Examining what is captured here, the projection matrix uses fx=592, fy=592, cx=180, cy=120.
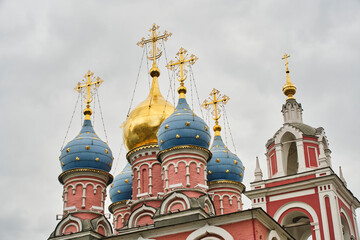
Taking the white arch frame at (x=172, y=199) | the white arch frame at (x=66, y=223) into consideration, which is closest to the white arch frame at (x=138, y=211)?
the white arch frame at (x=66, y=223)

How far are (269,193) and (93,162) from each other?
21.9ft

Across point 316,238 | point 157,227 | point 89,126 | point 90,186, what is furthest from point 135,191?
point 316,238

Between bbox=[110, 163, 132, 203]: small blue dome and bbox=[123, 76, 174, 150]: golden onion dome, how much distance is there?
194cm

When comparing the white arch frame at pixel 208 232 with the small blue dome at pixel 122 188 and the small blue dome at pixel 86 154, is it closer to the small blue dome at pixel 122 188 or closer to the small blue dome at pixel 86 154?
the small blue dome at pixel 86 154

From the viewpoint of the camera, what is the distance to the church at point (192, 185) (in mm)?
17936

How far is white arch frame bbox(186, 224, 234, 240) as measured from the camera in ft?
54.6

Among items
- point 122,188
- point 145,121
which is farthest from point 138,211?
point 122,188

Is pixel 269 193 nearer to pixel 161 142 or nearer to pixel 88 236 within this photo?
pixel 161 142

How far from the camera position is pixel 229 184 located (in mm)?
24906

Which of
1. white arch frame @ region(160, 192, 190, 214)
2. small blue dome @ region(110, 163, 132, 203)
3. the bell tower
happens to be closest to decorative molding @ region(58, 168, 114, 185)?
small blue dome @ region(110, 163, 132, 203)

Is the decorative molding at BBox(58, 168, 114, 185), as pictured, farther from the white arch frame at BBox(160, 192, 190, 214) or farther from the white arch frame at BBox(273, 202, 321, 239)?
the white arch frame at BBox(273, 202, 321, 239)

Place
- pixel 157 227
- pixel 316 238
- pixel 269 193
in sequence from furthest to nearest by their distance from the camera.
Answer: pixel 269 193 < pixel 316 238 < pixel 157 227

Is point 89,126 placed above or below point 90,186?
above

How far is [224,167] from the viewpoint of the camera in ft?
82.0
